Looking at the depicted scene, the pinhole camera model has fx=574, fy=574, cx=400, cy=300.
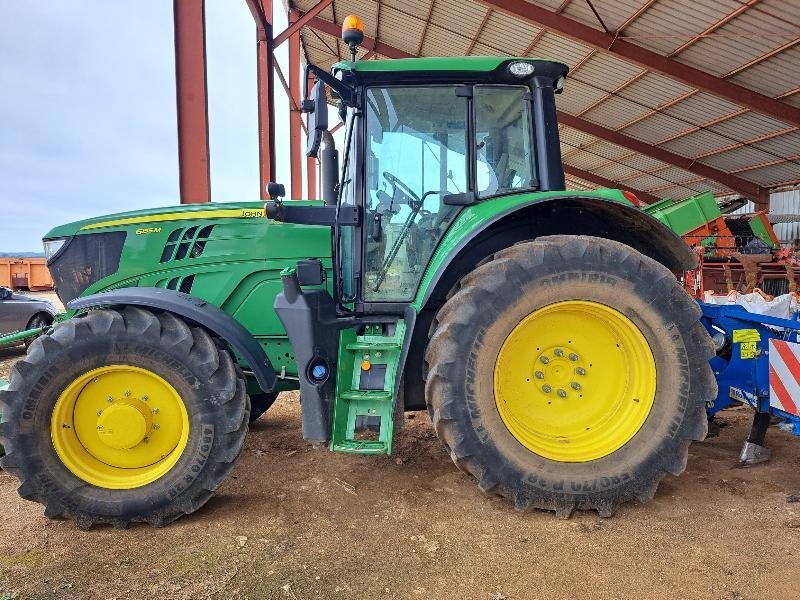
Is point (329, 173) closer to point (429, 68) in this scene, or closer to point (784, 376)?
point (429, 68)

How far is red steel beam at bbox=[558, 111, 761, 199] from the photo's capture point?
17.0m

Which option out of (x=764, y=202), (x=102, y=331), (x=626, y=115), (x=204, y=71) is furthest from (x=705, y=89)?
(x=102, y=331)

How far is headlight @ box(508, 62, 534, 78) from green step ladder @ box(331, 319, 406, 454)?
1.57 meters

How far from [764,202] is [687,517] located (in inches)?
745

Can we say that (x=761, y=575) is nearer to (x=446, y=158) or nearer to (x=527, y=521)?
(x=527, y=521)

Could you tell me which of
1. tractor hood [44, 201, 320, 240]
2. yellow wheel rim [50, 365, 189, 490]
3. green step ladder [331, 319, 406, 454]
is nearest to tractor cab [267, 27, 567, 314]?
green step ladder [331, 319, 406, 454]

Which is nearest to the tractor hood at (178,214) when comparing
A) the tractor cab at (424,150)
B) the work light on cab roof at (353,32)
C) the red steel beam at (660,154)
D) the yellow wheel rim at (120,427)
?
the tractor cab at (424,150)

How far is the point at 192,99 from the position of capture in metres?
6.99

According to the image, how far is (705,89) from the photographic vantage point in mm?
11977

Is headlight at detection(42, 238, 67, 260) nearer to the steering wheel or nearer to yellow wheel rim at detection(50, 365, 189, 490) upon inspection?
yellow wheel rim at detection(50, 365, 189, 490)

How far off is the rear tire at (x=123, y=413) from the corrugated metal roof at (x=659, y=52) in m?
10.1

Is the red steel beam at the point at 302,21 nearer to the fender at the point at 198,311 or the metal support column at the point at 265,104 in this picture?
the metal support column at the point at 265,104

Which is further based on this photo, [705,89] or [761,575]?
[705,89]

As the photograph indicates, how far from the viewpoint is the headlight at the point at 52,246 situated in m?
3.62
